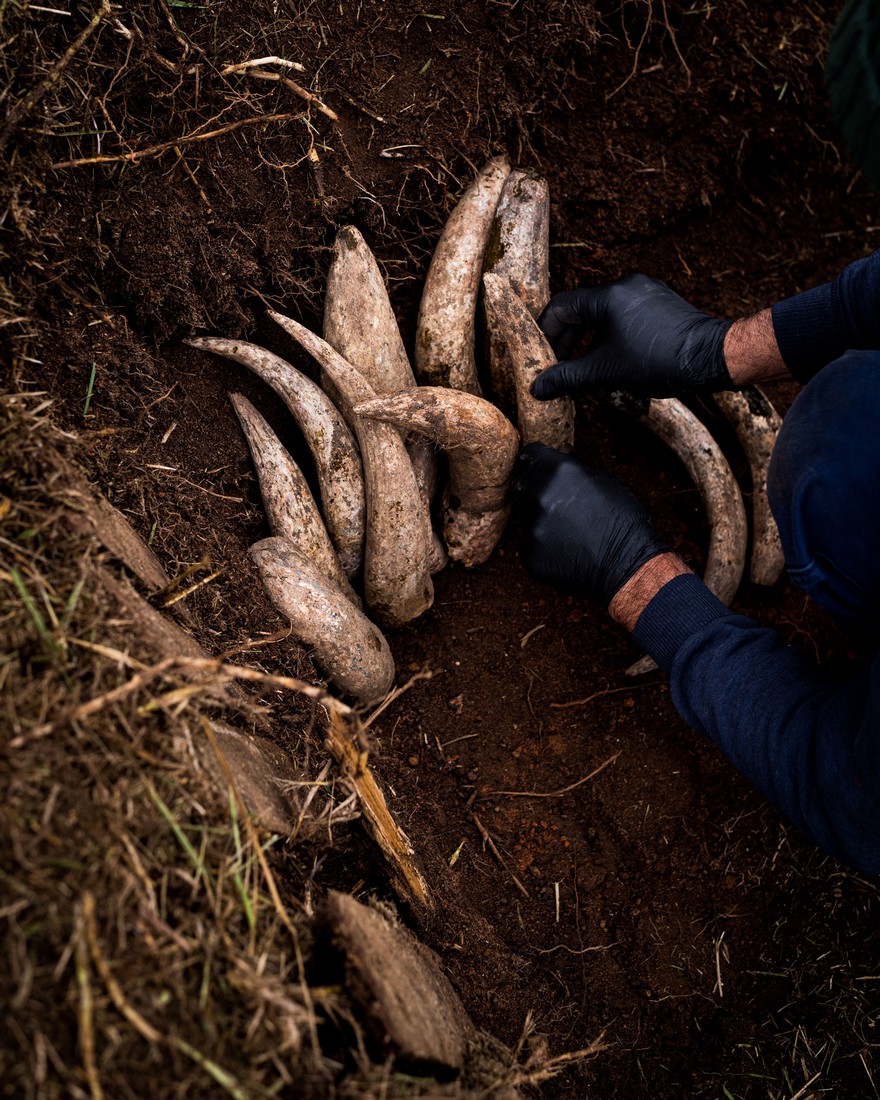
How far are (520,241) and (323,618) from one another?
4.77 feet

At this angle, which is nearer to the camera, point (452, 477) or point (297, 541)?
point (297, 541)

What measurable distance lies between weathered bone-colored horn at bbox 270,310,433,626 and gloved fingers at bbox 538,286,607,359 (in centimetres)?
73

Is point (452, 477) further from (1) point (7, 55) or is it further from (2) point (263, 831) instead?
(1) point (7, 55)

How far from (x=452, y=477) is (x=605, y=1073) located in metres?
1.84

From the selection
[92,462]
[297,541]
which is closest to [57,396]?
[92,462]

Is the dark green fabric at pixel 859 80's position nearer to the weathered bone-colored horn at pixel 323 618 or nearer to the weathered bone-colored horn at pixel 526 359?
the weathered bone-colored horn at pixel 526 359

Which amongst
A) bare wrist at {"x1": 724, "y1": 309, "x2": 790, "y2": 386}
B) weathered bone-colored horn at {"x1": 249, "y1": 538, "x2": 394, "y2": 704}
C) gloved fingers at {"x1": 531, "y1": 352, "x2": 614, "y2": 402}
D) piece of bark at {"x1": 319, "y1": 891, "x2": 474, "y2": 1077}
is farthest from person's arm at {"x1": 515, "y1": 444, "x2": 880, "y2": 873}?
piece of bark at {"x1": 319, "y1": 891, "x2": 474, "y2": 1077}

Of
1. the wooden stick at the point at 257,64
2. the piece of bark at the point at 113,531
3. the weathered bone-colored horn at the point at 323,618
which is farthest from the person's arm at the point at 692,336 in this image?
the piece of bark at the point at 113,531

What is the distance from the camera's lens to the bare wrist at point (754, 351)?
2426mm

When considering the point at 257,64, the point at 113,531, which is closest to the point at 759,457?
the point at 257,64

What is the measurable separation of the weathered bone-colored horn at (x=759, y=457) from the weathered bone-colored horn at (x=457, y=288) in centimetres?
98

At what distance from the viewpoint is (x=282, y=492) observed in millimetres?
2457

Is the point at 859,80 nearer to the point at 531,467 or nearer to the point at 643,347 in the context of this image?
the point at 643,347

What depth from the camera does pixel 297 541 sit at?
8.05ft
